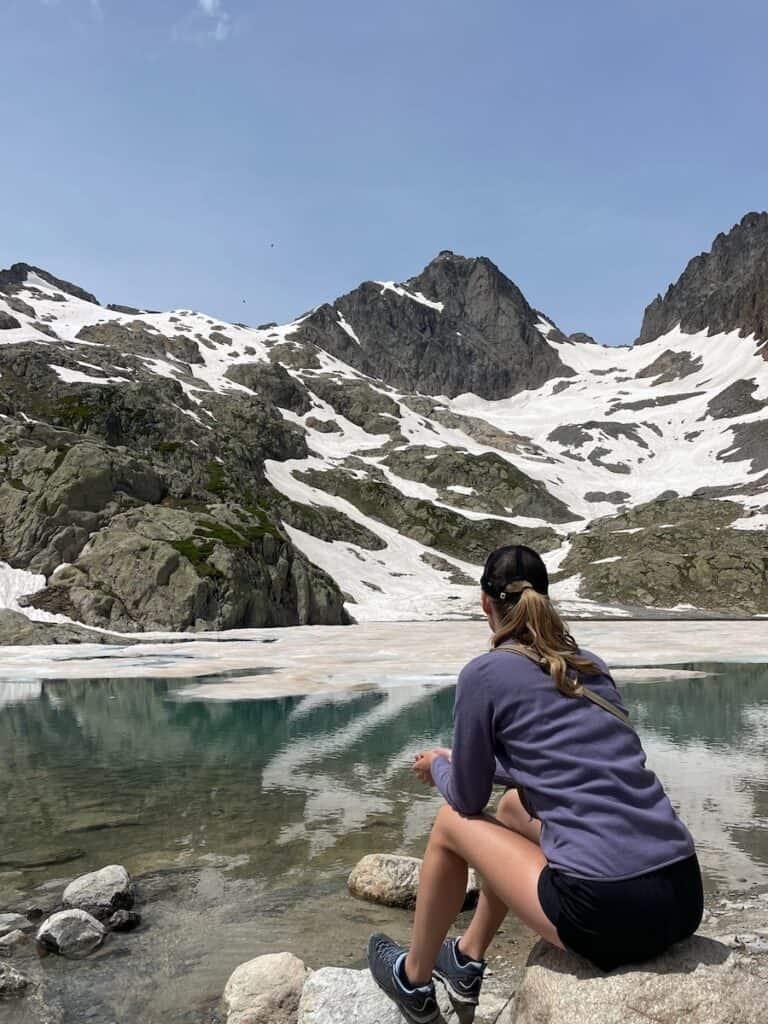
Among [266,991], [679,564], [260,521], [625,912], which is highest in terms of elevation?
[260,521]

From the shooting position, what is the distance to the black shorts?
13.9 feet

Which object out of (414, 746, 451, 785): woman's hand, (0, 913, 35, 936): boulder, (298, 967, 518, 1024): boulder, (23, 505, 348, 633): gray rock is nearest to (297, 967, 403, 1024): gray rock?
(298, 967, 518, 1024): boulder

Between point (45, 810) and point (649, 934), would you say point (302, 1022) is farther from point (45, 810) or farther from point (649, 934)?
point (45, 810)

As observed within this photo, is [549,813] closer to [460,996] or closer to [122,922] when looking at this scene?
[460,996]

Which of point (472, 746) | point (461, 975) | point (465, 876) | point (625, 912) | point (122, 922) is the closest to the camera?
point (625, 912)

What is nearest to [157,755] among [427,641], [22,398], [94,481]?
[427,641]

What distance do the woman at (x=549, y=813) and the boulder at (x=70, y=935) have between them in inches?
198

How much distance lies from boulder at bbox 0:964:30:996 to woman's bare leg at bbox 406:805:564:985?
471 centimetres

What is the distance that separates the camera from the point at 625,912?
4.24 metres

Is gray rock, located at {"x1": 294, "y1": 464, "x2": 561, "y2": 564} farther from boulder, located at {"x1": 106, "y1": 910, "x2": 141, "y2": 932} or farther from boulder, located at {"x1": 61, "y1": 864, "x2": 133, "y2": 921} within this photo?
boulder, located at {"x1": 106, "y1": 910, "x2": 141, "y2": 932}

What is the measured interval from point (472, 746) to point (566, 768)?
2.06 ft

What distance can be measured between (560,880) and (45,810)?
15.3m

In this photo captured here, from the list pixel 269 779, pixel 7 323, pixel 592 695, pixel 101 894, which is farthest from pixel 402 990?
pixel 7 323

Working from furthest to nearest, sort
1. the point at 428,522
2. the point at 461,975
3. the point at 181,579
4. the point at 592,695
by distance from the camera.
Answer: the point at 428,522
the point at 181,579
the point at 461,975
the point at 592,695
